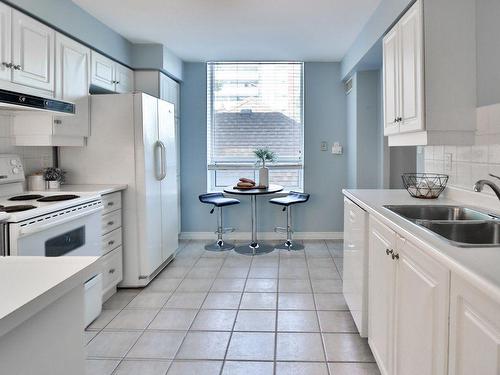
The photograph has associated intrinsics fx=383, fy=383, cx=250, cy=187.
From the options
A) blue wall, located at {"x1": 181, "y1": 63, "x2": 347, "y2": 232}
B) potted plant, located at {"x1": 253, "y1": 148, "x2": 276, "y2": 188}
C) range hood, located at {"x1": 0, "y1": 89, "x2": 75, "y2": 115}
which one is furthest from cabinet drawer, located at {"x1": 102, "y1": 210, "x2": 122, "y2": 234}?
blue wall, located at {"x1": 181, "y1": 63, "x2": 347, "y2": 232}

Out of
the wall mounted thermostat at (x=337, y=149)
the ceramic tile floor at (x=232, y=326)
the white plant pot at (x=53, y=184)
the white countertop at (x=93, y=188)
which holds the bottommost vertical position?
the ceramic tile floor at (x=232, y=326)

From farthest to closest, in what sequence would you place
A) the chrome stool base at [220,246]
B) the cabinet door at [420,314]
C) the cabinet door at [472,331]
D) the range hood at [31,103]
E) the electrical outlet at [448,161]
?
the chrome stool base at [220,246]
the electrical outlet at [448,161]
the range hood at [31,103]
the cabinet door at [420,314]
the cabinet door at [472,331]

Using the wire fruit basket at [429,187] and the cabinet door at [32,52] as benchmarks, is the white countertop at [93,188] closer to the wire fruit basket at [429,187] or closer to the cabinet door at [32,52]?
the cabinet door at [32,52]

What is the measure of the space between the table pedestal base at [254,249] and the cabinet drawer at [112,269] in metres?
1.66

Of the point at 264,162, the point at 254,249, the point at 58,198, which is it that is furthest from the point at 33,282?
the point at 264,162

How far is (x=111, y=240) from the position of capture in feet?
10.5

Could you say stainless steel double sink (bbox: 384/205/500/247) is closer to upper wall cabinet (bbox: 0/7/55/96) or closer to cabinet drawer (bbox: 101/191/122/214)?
cabinet drawer (bbox: 101/191/122/214)

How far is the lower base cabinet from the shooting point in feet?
3.93

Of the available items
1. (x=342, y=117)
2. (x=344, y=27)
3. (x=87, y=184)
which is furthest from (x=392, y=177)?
(x=87, y=184)

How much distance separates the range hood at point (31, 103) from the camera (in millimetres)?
2240

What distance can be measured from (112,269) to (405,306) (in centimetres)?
243

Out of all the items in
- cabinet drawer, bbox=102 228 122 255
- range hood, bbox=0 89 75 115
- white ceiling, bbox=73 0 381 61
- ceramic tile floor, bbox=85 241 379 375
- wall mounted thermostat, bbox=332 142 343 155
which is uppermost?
white ceiling, bbox=73 0 381 61

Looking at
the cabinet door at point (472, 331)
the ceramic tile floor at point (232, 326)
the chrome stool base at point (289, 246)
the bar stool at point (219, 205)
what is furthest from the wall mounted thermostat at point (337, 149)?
the cabinet door at point (472, 331)

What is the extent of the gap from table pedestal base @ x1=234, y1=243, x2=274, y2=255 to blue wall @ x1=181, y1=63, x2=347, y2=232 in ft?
1.36
